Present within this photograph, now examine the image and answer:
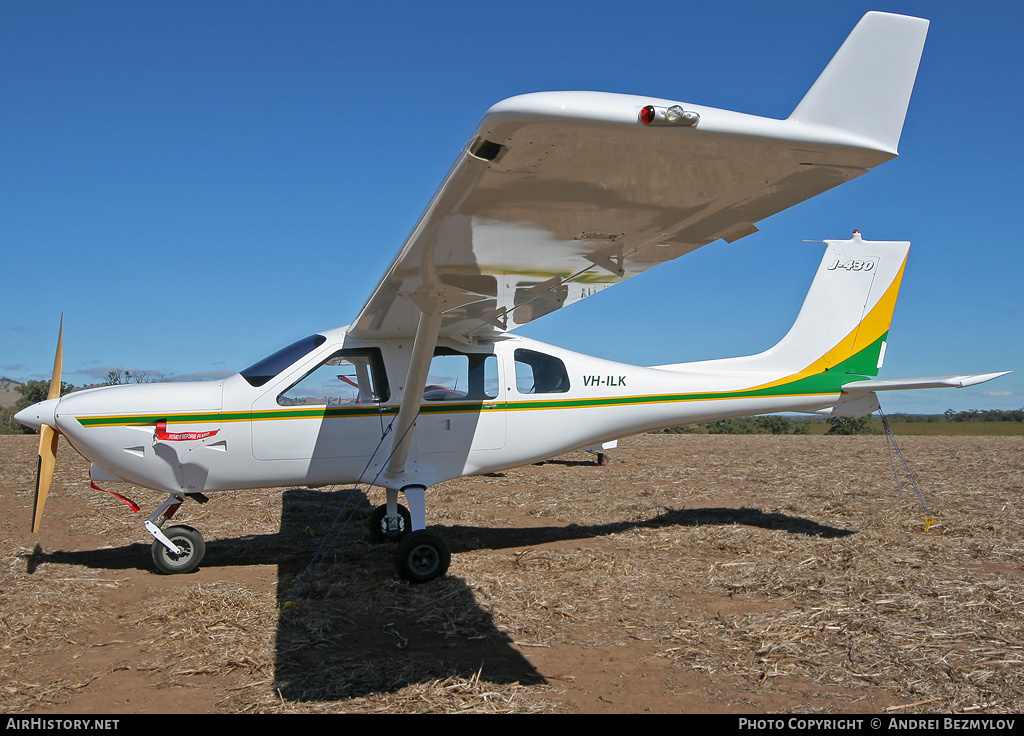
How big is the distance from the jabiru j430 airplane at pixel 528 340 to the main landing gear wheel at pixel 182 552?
0.01m

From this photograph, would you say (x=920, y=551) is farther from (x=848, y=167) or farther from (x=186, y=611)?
(x=186, y=611)

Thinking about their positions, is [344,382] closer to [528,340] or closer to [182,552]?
[528,340]

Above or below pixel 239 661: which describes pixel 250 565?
below

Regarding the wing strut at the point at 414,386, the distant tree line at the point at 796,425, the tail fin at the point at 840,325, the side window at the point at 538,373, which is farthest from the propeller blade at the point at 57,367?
the distant tree line at the point at 796,425

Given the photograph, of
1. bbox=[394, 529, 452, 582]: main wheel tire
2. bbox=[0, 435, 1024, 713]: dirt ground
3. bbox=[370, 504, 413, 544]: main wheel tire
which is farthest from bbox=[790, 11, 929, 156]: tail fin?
bbox=[370, 504, 413, 544]: main wheel tire

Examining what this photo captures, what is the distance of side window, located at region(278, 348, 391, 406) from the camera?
6660 mm

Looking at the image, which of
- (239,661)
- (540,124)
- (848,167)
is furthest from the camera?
(239,661)

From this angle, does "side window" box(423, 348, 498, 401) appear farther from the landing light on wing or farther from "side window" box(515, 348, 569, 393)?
the landing light on wing

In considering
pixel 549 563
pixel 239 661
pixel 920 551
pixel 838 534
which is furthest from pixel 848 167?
pixel 838 534

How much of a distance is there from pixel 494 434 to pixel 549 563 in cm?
142

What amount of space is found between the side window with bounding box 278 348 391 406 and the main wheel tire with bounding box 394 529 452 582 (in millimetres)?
1508

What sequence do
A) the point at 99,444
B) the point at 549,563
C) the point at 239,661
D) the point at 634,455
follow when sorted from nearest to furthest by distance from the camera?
the point at 239,661
the point at 99,444
the point at 549,563
the point at 634,455

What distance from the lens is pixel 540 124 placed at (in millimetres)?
2266
